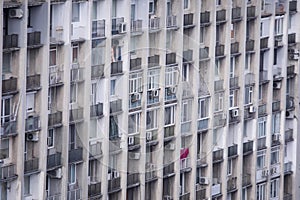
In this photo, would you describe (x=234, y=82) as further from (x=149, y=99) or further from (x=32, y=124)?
(x=32, y=124)

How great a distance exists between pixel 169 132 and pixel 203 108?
1.14 m

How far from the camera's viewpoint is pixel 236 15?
2838 cm

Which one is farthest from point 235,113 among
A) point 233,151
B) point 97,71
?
point 97,71

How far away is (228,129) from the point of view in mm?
28719

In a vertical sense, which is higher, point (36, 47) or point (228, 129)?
point (36, 47)

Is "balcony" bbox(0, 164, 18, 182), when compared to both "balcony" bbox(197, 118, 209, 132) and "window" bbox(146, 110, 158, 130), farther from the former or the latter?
"balcony" bbox(197, 118, 209, 132)

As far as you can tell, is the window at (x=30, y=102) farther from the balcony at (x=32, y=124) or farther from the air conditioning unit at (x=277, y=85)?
the air conditioning unit at (x=277, y=85)

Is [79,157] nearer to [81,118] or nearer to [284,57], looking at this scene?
[81,118]

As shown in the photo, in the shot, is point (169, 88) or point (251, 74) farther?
point (251, 74)

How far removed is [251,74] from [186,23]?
2828 millimetres

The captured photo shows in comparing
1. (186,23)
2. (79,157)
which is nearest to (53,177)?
(79,157)

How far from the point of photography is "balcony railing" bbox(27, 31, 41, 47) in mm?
23172

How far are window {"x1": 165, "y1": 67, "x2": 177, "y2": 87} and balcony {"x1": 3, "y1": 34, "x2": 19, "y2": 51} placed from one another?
13.3 feet

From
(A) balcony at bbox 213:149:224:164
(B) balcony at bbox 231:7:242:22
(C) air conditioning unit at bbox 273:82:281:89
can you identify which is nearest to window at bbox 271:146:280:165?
(C) air conditioning unit at bbox 273:82:281:89
